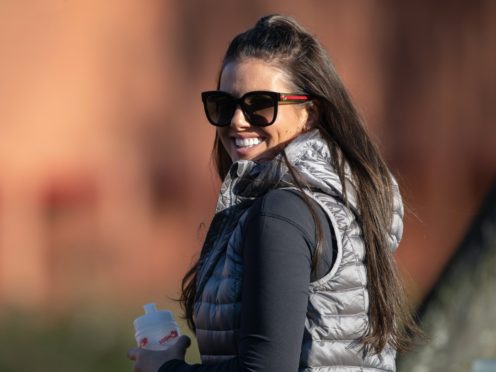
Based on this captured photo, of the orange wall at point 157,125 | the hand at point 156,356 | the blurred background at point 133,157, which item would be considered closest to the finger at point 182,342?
the hand at point 156,356

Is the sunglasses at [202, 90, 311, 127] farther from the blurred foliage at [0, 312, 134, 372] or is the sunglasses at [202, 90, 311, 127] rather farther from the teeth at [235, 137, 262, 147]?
the blurred foliage at [0, 312, 134, 372]

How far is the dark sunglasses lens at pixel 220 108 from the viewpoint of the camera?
2.24 meters

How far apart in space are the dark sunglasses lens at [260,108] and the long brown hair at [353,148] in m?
0.09

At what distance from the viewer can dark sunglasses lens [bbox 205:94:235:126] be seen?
7.36 ft

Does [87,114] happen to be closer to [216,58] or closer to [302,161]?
[216,58]

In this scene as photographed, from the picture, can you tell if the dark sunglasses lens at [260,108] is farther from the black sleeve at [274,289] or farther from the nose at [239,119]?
the black sleeve at [274,289]

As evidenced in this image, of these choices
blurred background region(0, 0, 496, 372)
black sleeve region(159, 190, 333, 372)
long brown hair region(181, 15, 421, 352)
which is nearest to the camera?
black sleeve region(159, 190, 333, 372)

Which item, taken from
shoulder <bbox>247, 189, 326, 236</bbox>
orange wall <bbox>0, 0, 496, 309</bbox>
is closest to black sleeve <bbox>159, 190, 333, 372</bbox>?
shoulder <bbox>247, 189, 326, 236</bbox>

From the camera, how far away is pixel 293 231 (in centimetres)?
190

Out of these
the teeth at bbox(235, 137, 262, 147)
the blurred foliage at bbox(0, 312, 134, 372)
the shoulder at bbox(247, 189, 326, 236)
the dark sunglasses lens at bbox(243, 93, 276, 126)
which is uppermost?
the dark sunglasses lens at bbox(243, 93, 276, 126)

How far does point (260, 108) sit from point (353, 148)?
0.73 feet

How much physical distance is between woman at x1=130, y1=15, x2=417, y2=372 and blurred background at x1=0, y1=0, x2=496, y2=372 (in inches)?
83.4

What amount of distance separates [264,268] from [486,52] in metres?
3.46

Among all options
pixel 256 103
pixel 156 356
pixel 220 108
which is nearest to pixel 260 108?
pixel 256 103
